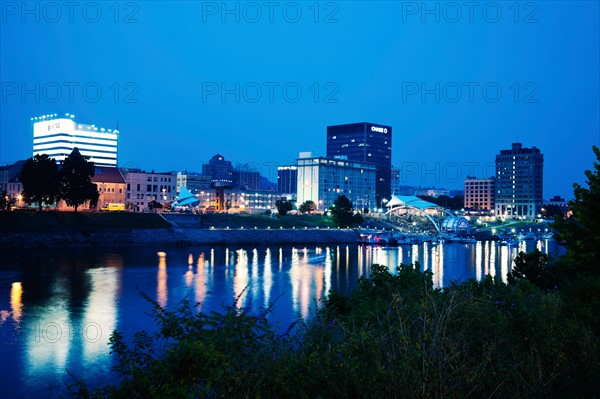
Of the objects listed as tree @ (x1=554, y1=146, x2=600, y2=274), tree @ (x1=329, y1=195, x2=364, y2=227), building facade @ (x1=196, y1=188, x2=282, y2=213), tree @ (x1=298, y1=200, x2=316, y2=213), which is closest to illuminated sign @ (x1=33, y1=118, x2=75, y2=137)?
building facade @ (x1=196, y1=188, x2=282, y2=213)

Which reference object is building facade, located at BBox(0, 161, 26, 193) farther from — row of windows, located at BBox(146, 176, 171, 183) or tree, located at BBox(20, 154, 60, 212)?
tree, located at BBox(20, 154, 60, 212)

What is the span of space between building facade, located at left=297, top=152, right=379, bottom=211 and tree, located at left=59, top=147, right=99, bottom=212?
98632 millimetres

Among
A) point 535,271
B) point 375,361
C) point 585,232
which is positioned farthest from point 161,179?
point 375,361

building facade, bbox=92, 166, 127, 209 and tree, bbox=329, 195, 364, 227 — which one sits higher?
building facade, bbox=92, 166, 127, 209

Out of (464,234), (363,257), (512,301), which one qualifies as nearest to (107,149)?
(464,234)

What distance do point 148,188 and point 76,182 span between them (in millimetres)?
56365

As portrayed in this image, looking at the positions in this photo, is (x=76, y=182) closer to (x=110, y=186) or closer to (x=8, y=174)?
(x=110, y=186)

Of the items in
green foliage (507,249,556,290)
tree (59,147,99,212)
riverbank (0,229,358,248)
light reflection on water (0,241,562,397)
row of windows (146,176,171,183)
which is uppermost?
row of windows (146,176,171,183)

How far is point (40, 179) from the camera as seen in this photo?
7500 centimetres

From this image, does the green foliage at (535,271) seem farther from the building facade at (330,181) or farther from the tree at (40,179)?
the building facade at (330,181)

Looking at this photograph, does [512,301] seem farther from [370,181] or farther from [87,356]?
[370,181]

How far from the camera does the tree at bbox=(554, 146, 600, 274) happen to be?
64.5 ft

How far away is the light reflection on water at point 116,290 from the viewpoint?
20.9 meters

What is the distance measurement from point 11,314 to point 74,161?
186ft
